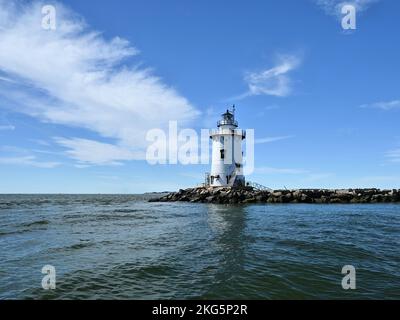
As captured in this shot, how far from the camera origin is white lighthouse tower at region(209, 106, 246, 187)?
5238cm

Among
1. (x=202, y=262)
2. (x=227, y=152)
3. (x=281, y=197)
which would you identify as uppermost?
(x=227, y=152)

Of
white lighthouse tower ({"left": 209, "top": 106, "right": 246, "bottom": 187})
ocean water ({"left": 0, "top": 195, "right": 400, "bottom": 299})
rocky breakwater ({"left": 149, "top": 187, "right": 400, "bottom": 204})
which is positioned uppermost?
white lighthouse tower ({"left": 209, "top": 106, "right": 246, "bottom": 187})

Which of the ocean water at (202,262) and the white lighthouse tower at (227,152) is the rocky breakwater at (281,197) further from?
the ocean water at (202,262)

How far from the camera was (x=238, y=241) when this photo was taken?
1697cm

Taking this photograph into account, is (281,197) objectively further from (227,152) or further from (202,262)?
(202,262)

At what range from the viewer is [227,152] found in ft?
172

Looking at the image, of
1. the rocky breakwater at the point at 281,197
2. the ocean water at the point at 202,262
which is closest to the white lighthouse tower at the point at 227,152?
the rocky breakwater at the point at 281,197

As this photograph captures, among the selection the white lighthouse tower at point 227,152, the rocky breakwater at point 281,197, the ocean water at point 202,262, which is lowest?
the ocean water at point 202,262

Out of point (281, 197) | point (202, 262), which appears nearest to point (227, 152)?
point (281, 197)

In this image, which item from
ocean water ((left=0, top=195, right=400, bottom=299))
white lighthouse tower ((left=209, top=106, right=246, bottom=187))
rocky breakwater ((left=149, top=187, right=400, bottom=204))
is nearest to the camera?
ocean water ((left=0, top=195, right=400, bottom=299))

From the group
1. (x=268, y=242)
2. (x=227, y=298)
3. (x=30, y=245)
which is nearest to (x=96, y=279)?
(x=227, y=298)

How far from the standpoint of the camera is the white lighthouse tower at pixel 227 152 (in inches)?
2062

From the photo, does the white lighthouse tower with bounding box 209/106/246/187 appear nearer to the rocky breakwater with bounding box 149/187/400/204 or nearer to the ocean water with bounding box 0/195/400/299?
the rocky breakwater with bounding box 149/187/400/204

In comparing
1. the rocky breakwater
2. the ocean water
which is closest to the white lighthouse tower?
the rocky breakwater
